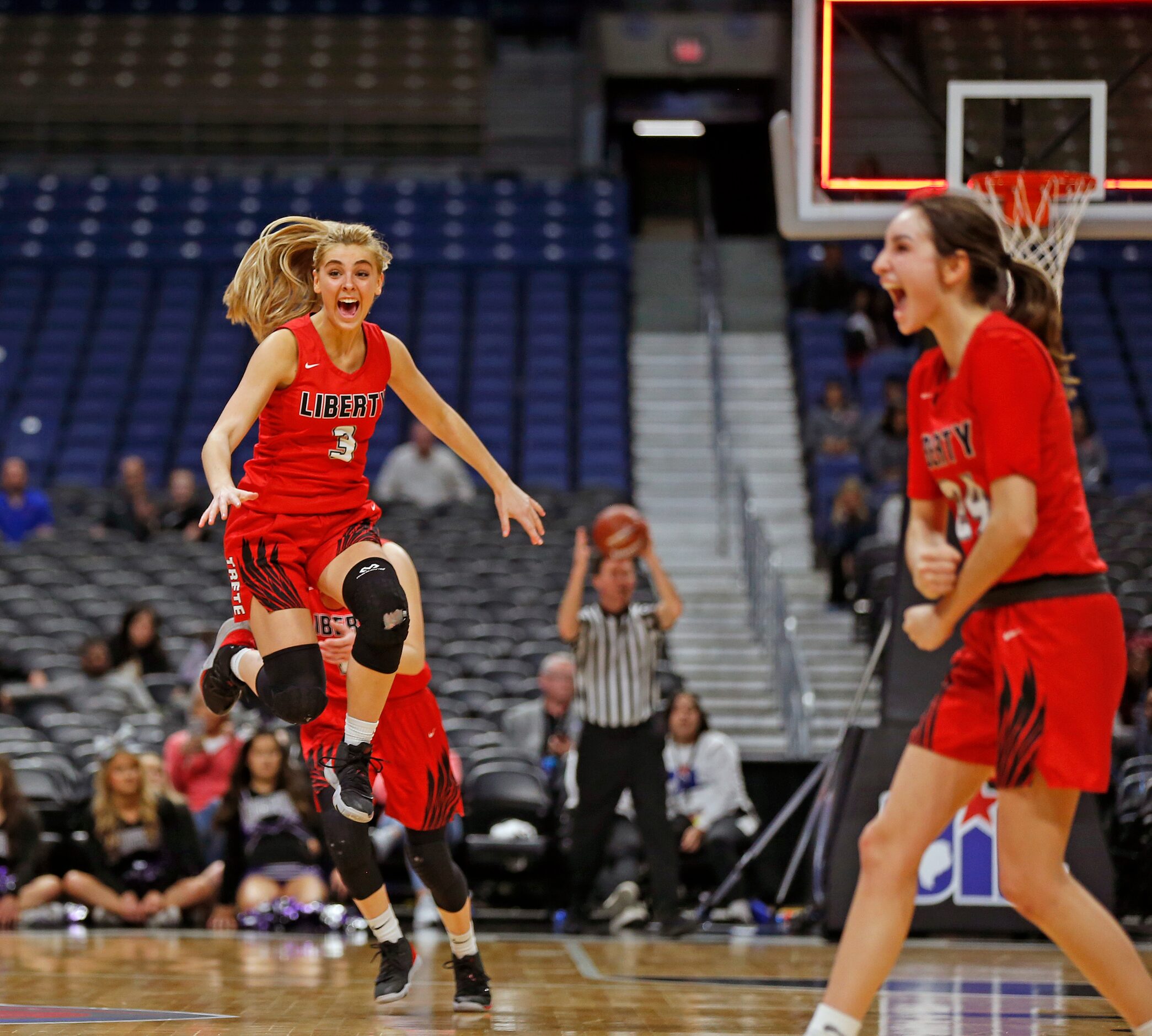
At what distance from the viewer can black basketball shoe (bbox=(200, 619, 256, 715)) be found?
4.70 metres

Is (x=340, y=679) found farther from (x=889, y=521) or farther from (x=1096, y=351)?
(x=1096, y=351)

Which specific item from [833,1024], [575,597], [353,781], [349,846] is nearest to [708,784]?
[575,597]

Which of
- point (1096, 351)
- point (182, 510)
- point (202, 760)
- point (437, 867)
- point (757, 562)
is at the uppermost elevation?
point (1096, 351)

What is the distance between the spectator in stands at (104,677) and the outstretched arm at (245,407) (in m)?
6.03

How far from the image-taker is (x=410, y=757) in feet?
15.7

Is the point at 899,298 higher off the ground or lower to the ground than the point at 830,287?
lower

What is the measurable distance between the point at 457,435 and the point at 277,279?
73 centimetres

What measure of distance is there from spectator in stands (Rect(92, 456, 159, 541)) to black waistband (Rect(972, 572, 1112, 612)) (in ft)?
36.2

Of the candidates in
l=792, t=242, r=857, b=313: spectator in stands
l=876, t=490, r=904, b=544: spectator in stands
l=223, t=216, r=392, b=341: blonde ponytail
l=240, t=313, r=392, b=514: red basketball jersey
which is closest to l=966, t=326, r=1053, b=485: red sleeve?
l=240, t=313, r=392, b=514: red basketball jersey

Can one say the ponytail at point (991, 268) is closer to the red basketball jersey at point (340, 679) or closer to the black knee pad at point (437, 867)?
the red basketball jersey at point (340, 679)

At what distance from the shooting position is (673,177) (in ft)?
76.5

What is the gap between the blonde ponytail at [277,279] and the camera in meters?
4.74

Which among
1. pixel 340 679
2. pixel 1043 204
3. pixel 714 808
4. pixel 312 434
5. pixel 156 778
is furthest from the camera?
pixel 714 808

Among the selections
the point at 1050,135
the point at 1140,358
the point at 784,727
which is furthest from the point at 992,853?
the point at 1140,358
